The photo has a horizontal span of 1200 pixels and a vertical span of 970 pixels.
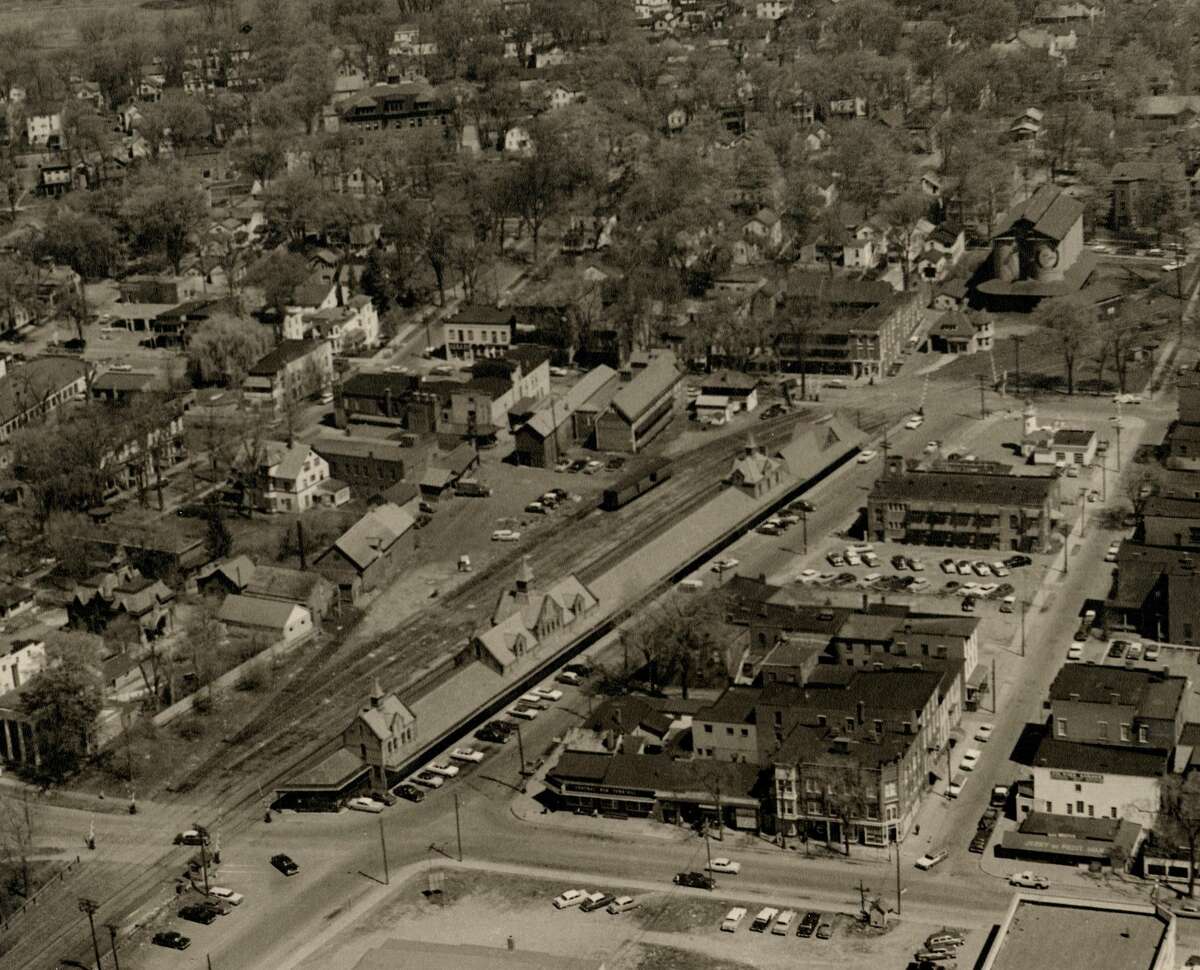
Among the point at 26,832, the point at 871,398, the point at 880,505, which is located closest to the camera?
the point at 26,832

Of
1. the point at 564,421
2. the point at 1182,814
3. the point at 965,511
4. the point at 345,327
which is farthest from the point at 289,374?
the point at 1182,814

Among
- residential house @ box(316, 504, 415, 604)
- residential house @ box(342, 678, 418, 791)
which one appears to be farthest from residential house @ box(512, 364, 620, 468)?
residential house @ box(342, 678, 418, 791)

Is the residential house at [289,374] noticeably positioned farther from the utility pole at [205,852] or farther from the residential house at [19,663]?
the utility pole at [205,852]

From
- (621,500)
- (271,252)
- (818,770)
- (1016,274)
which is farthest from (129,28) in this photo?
(818,770)

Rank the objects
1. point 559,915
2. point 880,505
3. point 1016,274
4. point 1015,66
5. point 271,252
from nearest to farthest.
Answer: point 559,915 → point 880,505 → point 1016,274 → point 271,252 → point 1015,66

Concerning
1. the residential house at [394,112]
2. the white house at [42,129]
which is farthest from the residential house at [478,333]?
the white house at [42,129]

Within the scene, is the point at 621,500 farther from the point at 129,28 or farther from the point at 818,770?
the point at 129,28
